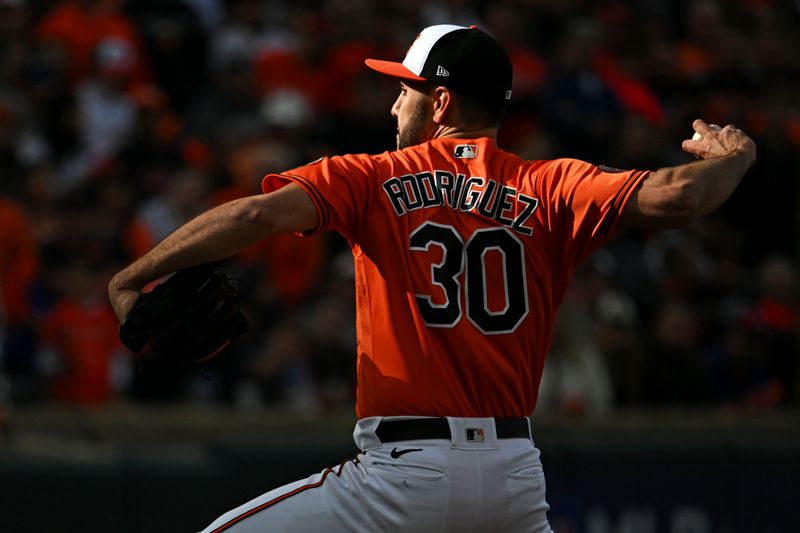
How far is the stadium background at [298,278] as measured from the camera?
8430 millimetres

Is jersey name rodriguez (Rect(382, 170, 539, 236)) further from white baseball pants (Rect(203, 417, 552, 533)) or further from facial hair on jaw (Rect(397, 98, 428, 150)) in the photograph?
white baseball pants (Rect(203, 417, 552, 533))

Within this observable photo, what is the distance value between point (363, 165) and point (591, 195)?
0.69 metres

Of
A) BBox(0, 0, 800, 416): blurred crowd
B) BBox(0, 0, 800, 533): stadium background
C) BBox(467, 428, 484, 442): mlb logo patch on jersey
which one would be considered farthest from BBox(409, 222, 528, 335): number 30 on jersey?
BBox(0, 0, 800, 416): blurred crowd

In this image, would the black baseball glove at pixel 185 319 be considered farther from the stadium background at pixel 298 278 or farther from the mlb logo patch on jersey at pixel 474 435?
the stadium background at pixel 298 278

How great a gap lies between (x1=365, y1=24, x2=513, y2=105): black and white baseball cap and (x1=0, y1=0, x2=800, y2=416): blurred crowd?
4.51 metres

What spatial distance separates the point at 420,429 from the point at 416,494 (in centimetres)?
19

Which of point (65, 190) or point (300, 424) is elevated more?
point (65, 190)

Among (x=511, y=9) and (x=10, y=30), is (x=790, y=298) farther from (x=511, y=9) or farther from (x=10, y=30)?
(x=10, y=30)

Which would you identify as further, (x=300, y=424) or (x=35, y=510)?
(x=300, y=424)

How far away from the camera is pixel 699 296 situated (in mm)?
11500

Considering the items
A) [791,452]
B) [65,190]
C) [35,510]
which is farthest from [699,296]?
[35,510]

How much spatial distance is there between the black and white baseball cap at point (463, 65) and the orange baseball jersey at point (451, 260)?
10.8 inches

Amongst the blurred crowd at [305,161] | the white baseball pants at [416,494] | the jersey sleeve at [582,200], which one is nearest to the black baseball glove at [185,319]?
the white baseball pants at [416,494]

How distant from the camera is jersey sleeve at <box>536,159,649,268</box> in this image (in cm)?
421
